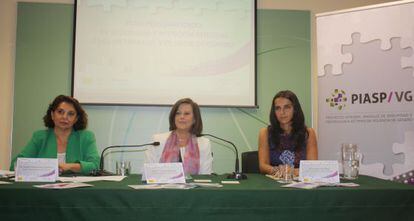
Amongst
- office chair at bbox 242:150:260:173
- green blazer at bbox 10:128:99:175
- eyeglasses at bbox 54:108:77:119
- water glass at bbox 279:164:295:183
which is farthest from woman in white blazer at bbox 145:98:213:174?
water glass at bbox 279:164:295:183

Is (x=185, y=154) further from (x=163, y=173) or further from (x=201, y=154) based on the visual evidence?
(x=163, y=173)

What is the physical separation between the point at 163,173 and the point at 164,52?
84.8 inches

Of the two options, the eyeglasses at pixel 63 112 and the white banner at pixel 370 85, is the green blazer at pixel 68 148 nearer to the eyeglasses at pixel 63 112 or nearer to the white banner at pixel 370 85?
the eyeglasses at pixel 63 112

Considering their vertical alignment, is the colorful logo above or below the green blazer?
above

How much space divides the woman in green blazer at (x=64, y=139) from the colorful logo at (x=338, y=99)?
2.03m

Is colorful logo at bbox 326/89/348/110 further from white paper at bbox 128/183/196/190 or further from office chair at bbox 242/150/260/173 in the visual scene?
white paper at bbox 128/183/196/190

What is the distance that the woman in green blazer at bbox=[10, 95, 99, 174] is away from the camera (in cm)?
269

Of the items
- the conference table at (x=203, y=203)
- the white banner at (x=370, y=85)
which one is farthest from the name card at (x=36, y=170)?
the white banner at (x=370, y=85)

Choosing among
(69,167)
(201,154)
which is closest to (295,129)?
(201,154)

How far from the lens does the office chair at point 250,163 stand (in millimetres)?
2994

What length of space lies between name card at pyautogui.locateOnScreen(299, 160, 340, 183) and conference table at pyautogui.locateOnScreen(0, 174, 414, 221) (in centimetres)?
23

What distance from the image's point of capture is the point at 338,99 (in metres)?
3.27

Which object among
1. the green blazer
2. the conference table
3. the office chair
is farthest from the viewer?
the office chair

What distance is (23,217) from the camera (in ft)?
5.11
